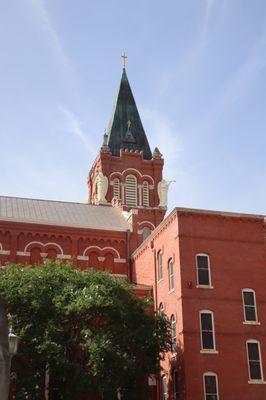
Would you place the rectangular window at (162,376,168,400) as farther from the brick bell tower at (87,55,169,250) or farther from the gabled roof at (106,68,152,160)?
the gabled roof at (106,68,152,160)

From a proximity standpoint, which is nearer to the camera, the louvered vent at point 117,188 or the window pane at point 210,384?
the window pane at point 210,384

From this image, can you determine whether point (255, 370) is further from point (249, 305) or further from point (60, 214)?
point (60, 214)

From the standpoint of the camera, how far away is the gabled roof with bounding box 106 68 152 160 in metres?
62.3

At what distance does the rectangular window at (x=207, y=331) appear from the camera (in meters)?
29.7

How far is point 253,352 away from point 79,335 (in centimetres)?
985

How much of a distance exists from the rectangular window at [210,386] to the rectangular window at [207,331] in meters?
1.49

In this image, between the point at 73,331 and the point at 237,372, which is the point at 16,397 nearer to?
the point at 73,331

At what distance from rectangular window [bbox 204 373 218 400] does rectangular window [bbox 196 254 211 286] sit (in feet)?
16.5

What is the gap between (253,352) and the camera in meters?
30.1

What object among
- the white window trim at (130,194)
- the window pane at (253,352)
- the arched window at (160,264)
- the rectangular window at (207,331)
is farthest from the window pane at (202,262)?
the white window trim at (130,194)

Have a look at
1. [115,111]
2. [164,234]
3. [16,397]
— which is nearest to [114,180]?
[115,111]

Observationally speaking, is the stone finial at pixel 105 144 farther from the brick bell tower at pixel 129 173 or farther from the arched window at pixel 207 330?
the arched window at pixel 207 330

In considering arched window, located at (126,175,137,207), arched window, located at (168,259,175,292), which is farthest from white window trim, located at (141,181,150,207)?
arched window, located at (168,259,175,292)

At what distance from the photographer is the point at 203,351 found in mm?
29422
